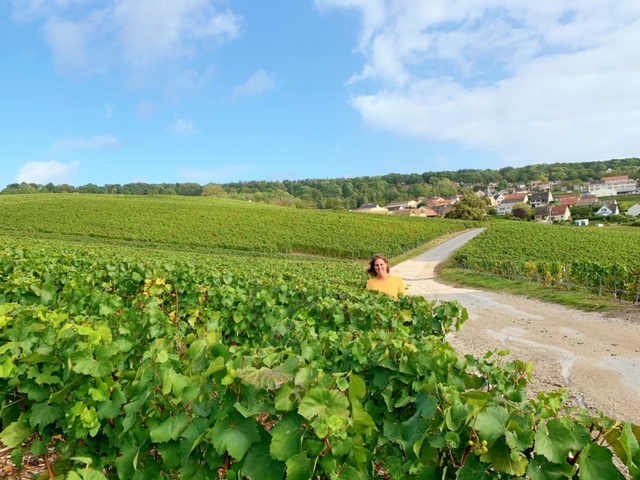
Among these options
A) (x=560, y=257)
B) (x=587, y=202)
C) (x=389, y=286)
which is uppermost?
(x=389, y=286)

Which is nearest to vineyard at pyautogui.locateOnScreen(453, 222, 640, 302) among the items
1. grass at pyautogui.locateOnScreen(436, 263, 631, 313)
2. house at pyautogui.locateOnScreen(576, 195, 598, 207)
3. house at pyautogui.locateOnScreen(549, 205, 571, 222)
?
grass at pyautogui.locateOnScreen(436, 263, 631, 313)

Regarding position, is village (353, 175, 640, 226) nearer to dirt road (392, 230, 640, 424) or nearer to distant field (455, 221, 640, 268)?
distant field (455, 221, 640, 268)

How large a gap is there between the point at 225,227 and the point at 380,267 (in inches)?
2091

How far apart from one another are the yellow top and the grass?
1147cm

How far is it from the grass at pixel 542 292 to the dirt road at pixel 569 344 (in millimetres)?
602

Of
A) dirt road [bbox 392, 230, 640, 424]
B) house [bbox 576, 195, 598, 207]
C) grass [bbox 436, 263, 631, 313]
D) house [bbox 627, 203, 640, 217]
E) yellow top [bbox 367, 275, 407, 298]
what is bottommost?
house [bbox 627, 203, 640, 217]

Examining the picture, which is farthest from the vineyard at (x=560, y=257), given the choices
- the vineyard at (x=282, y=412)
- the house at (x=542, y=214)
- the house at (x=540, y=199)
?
the house at (x=540, y=199)

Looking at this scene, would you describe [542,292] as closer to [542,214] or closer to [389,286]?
[389,286]

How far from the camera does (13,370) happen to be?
2588 mm

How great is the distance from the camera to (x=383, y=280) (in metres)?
7.14

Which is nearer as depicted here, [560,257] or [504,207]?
[560,257]

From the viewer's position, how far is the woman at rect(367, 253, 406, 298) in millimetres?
7016

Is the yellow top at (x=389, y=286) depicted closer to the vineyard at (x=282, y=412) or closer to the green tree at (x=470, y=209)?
the vineyard at (x=282, y=412)

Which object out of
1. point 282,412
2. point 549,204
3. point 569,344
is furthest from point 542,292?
point 549,204
